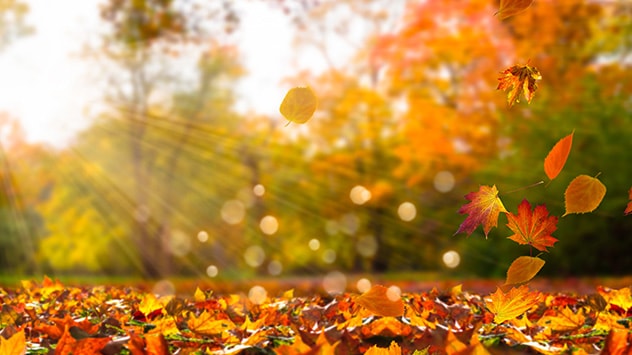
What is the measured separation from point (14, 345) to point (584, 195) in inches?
39.2

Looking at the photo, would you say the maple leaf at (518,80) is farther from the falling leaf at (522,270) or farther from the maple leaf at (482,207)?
the falling leaf at (522,270)

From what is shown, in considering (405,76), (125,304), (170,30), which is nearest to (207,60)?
(170,30)

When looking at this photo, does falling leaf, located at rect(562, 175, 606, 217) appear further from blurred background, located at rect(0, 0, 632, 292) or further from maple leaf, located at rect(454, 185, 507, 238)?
blurred background, located at rect(0, 0, 632, 292)

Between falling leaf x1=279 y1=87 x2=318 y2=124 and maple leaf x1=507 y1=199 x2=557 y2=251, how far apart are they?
415 millimetres

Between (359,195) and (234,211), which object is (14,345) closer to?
(359,195)

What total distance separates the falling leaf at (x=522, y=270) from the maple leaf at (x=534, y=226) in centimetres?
4

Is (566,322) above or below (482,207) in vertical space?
below

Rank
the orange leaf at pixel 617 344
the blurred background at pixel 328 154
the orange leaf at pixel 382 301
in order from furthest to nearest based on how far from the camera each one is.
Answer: the blurred background at pixel 328 154, the orange leaf at pixel 382 301, the orange leaf at pixel 617 344

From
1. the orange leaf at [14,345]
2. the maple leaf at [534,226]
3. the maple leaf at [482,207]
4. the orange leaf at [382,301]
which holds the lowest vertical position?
the orange leaf at [14,345]

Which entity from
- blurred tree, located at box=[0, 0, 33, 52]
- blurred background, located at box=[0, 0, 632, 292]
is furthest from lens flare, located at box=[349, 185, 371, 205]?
blurred tree, located at box=[0, 0, 33, 52]

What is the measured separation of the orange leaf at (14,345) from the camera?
88 centimetres

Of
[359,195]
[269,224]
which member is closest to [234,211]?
[269,224]

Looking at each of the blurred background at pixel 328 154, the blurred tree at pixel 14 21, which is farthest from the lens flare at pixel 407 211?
the blurred tree at pixel 14 21

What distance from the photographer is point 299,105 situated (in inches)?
44.1
